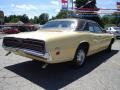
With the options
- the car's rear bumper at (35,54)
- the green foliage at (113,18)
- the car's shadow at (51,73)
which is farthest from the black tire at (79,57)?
the green foliage at (113,18)

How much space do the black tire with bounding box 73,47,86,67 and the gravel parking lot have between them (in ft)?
0.56

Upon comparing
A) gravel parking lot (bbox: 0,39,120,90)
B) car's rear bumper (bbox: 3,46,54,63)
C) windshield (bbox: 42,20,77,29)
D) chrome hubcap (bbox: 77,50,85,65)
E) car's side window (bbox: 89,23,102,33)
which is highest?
windshield (bbox: 42,20,77,29)

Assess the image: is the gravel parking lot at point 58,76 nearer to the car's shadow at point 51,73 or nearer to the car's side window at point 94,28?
the car's shadow at point 51,73

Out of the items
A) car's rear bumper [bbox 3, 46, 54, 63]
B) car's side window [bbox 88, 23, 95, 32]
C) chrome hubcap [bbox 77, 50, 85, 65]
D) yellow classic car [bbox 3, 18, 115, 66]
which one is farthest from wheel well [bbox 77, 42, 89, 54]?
car's rear bumper [bbox 3, 46, 54, 63]

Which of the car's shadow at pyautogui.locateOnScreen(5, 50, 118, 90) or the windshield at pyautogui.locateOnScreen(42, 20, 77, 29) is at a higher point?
the windshield at pyautogui.locateOnScreen(42, 20, 77, 29)

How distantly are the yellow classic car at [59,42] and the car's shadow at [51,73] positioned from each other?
0.39m

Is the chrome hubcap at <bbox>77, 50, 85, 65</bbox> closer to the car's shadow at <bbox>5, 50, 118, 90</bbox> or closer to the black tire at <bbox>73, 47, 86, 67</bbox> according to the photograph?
the black tire at <bbox>73, 47, 86, 67</bbox>

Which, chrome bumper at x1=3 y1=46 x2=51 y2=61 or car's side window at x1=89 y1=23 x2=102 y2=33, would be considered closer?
chrome bumper at x1=3 y1=46 x2=51 y2=61

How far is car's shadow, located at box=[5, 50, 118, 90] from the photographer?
221 inches

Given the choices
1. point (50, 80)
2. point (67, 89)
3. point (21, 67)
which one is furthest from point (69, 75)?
point (21, 67)

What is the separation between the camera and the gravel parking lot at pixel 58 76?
5.37 m

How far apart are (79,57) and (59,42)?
140cm

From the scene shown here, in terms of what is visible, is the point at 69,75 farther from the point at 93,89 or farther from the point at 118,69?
the point at 118,69

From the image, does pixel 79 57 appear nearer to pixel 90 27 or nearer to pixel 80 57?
pixel 80 57
